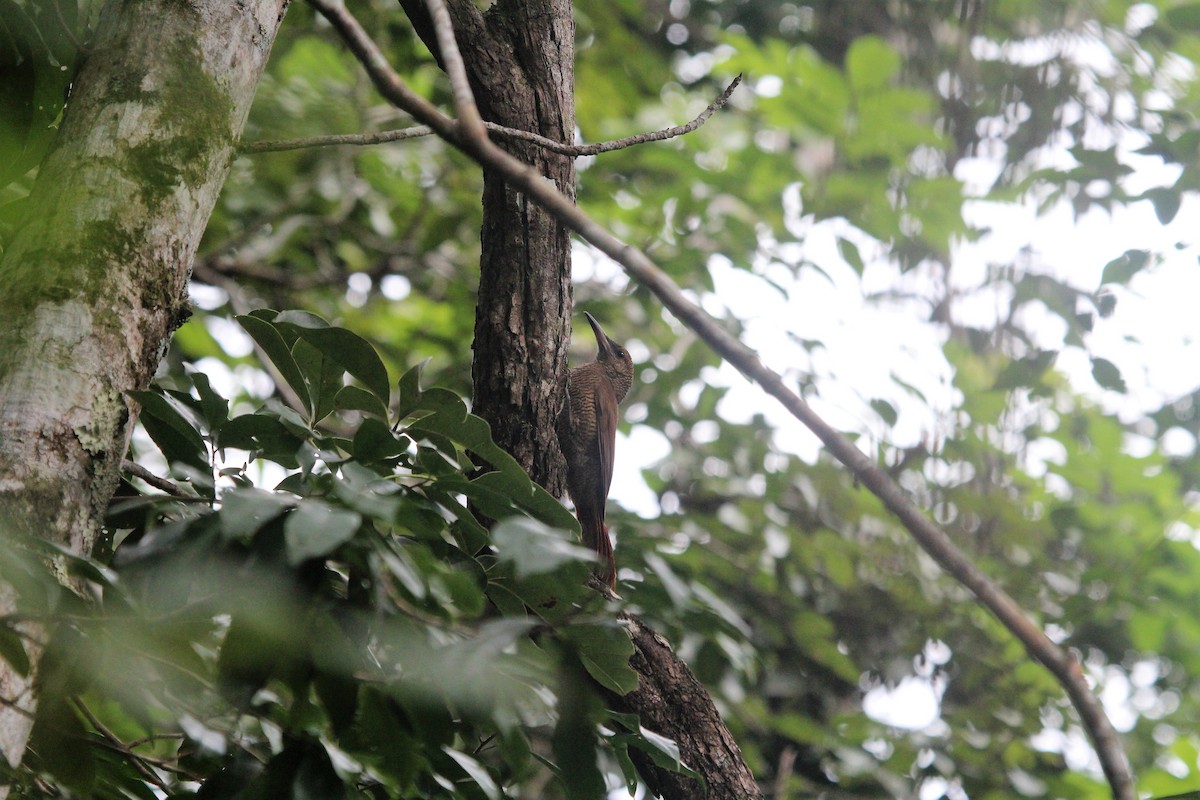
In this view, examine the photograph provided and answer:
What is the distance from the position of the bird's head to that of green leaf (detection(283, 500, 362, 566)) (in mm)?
2523

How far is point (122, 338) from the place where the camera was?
1279mm

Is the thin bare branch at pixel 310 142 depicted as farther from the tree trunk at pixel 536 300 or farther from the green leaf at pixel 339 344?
the tree trunk at pixel 536 300

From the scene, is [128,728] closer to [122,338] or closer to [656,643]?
[656,643]

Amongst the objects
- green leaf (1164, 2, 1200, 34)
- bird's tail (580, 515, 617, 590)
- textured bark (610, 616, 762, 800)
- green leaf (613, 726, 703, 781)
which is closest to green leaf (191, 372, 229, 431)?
green leaf (613, 726, 703, 781)

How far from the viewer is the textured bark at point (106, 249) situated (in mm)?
1156

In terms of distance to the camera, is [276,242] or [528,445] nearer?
[528,445]

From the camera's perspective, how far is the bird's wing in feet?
9.25

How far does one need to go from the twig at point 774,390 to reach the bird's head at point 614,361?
2.36m

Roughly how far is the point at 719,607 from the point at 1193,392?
2165 millimetres

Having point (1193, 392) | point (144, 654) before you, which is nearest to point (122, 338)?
point (144, 654)

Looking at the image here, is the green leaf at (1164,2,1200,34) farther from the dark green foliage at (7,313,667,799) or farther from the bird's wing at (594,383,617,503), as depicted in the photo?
the dark green foliage at (7,313,667,799)

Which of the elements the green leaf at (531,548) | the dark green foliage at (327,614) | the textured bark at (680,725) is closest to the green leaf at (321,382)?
the dark green foliage at (327,614)

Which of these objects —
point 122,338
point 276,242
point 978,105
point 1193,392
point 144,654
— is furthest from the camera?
point 978,105

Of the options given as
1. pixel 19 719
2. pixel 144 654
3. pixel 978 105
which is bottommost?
pixel 19 719
